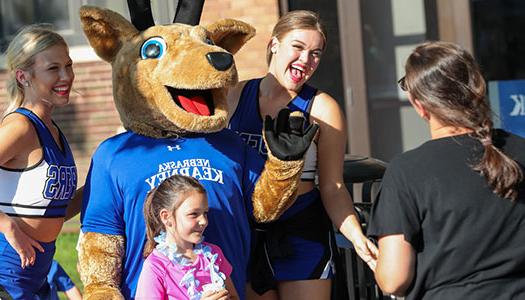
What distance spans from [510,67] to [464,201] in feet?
19.9

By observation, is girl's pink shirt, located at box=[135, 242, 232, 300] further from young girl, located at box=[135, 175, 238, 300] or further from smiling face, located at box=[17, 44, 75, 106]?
smiling face, located at box=[17, 44, 75, 106]

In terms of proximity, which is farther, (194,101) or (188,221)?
(194,101)

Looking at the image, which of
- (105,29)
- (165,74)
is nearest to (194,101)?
(165,74)

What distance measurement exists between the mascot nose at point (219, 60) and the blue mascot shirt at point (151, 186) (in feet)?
0.92

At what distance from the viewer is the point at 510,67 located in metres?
8.90

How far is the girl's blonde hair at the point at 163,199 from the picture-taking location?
3543mm

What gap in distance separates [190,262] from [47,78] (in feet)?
3.70

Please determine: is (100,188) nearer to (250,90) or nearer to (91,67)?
(250,90)

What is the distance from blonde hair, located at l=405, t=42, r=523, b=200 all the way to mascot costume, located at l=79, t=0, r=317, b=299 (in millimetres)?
684

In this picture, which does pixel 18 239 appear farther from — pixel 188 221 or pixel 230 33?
pixel 230 33

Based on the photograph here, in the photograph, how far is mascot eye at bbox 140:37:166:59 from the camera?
3.89m

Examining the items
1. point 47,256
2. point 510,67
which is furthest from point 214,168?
point 510,67

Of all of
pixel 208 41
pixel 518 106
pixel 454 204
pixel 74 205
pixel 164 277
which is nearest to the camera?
pixel 454 204

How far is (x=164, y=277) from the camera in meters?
3.52
